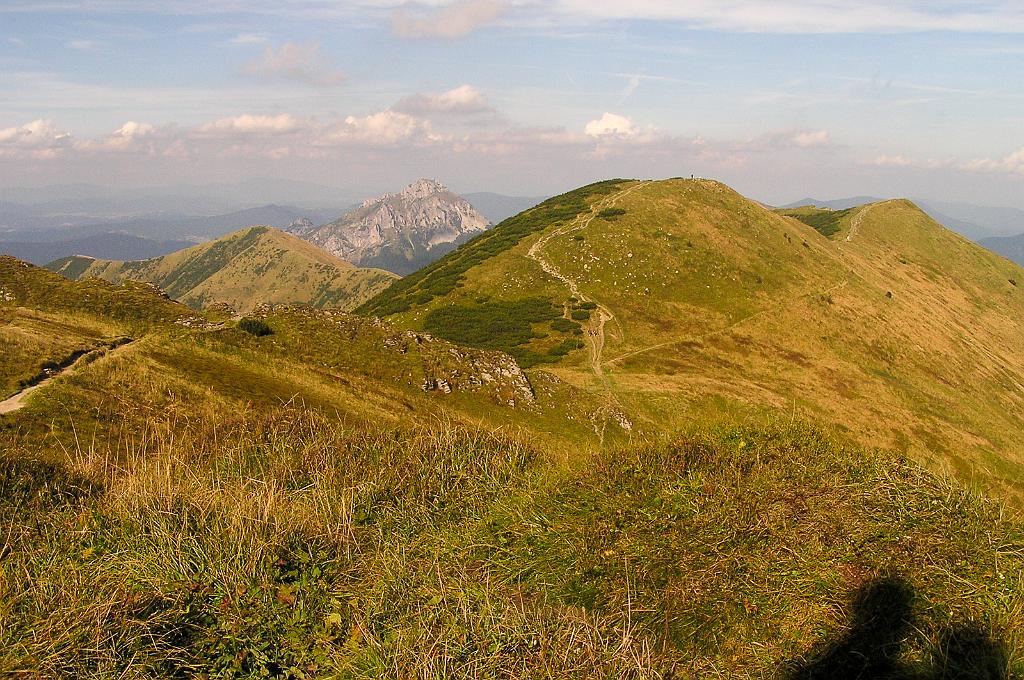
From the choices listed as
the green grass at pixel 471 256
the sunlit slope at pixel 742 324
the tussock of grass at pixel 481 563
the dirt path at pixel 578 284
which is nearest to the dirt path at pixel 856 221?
the sunlit slope at pixel 742 324

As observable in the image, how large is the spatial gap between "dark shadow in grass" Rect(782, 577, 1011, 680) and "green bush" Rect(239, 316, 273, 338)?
39700 mm

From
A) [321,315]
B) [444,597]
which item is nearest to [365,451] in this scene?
[444,597]

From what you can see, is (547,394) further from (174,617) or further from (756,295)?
(756,295)

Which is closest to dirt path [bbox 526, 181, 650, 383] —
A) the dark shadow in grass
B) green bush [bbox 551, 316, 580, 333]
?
green bush [bbox 551, 316, 580, 333]

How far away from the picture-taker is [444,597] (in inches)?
317

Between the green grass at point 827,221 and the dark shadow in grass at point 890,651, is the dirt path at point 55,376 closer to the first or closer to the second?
the dark shadow in grass at point 890,651

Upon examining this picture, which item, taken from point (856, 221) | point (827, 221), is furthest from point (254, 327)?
point (856, 221)

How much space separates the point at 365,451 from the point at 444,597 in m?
6.63

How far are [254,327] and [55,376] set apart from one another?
15.8 meters

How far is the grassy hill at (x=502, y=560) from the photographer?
279 inches

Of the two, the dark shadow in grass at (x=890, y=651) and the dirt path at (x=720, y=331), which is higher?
the dark shadow in grass at (x=890, y=651)

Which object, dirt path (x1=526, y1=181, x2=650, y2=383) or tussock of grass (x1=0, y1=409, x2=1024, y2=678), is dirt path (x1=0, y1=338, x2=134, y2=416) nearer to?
tussock of grass (x1=0, y1=409, x2=1024, y2=678)

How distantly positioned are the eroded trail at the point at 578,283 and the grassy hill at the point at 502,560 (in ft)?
133

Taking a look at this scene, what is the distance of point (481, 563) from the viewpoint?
30.8ft
